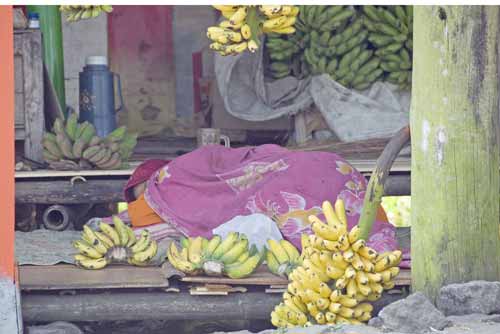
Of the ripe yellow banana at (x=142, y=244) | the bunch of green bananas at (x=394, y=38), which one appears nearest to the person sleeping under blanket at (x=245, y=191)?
the ripe yellow banana at (x=142, y=244)

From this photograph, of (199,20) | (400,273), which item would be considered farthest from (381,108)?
(400,273)

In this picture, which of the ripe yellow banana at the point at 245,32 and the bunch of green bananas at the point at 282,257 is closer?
the ripe yellow banana at the point at 245,32

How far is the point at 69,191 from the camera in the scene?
830 cm

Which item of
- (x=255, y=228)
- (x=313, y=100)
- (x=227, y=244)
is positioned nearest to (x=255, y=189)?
(x=255, y=228)

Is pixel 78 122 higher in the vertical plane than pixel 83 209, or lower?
higher

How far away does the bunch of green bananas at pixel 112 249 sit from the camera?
23.2 ft

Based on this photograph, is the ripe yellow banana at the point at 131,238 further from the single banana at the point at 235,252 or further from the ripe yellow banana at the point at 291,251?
the ripe yellow banana at the point at 291,251

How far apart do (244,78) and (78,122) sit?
4.30ft

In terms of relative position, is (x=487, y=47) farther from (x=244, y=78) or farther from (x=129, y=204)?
(x=244, y=78)

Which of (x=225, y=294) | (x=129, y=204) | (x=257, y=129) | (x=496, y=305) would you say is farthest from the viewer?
(x=257, y=129)

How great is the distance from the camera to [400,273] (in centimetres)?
680

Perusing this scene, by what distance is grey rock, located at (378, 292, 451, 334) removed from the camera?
5.64 metres

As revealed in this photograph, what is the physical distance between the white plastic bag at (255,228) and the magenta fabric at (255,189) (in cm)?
11

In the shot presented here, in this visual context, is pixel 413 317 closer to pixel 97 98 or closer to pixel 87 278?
pixel 87 278
